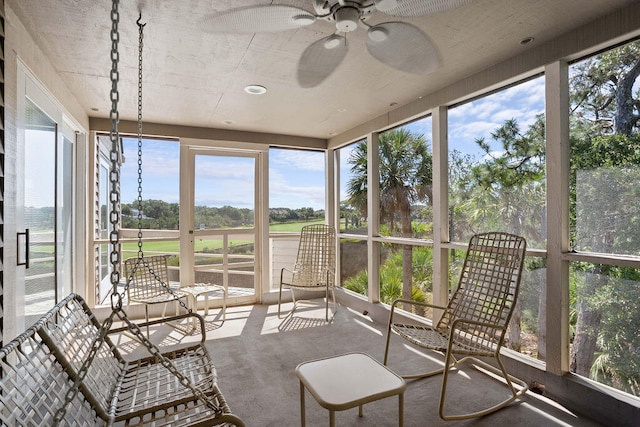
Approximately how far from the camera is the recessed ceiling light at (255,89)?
10.6 feet

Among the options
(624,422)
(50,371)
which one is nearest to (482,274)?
(624,422)

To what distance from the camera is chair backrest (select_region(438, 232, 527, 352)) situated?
2539 millimetres

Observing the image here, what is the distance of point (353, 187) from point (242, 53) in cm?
277

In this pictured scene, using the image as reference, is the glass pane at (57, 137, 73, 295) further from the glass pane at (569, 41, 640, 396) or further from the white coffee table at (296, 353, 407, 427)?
the glass pane at (569, 41, 640, 396)

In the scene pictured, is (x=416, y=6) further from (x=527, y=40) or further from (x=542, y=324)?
(x=542, y=324)

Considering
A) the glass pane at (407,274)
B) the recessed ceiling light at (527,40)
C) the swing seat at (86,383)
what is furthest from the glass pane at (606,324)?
the swing seat at (86,383)

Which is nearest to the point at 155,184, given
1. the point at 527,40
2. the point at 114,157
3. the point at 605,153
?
the point at 114,157

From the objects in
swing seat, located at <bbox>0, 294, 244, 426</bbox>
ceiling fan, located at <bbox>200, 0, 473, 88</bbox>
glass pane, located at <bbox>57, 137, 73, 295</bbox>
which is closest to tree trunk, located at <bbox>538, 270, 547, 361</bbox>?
ceiling fan, located at <bbox>200, 0, 473, 88</bbox>

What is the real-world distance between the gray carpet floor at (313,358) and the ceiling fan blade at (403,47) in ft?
7.52

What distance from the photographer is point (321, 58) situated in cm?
227

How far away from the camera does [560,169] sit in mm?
2377

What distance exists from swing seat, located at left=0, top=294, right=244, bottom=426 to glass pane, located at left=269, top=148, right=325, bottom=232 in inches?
128

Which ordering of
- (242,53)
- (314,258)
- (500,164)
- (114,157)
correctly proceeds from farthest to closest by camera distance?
(314,258)
(500,164)
(242,53)
(114,157)

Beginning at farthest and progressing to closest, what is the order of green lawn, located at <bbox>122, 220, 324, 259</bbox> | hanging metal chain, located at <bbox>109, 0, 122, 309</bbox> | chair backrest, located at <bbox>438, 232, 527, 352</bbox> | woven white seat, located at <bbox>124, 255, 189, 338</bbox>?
green lawn, located at <bbox>122, 220, 324, 259</bbox> < woven white seat, located at <bbox>124, 255, 189, 338</bbox> < chair backrest, located at <bbox>438, 232, 527, 352</bbox> < hanging metal chain, located at <bbox>109, 0, 122, 309</bbox>
